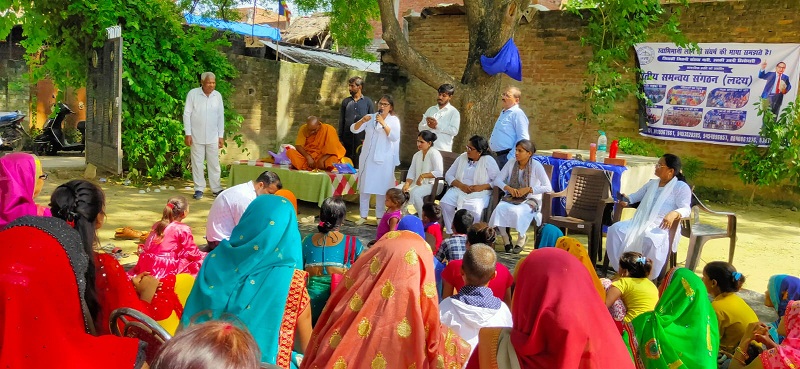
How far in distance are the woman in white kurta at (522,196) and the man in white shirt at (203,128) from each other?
168 inches

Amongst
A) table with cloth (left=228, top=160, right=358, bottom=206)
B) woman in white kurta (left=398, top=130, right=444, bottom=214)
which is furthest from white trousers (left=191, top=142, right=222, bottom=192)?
woman in white kurta (left=398, top=130, right=444, bottom=214)

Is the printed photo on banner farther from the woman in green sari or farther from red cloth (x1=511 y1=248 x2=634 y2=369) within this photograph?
red cloth (x1=511 y1=248 x2=634 y2=369)

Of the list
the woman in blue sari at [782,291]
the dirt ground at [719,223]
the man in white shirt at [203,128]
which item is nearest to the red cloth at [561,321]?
the woman in blue sari at [782,291]

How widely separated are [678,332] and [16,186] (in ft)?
11.1

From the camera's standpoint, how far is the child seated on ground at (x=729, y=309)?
12.2 ft

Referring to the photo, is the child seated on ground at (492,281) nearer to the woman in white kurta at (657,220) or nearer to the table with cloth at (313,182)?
the woman in white kurta at (657,220)

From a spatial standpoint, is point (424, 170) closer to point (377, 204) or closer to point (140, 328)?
point (377, 204)

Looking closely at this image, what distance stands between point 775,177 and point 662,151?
1.68 m

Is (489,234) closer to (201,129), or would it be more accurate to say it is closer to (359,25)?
(201,129)

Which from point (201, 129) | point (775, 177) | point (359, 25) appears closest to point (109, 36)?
point (201, 129)

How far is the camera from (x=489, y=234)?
14.6ft

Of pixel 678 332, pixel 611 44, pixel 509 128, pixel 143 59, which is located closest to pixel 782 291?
pixel 678 332

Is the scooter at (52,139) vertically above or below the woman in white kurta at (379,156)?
below

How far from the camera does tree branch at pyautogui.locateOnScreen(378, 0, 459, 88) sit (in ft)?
31.9
